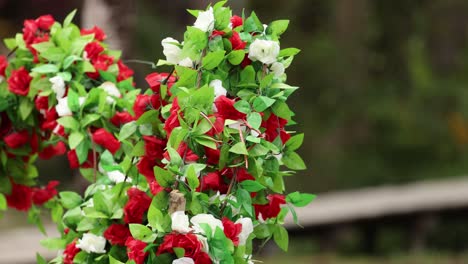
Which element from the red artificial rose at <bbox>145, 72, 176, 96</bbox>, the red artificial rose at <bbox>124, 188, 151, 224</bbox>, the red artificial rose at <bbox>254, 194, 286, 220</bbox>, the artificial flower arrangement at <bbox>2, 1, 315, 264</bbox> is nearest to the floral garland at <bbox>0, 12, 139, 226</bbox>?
the artificial flower arrangement at <bbox>2, 1, 315, 264</bbox>

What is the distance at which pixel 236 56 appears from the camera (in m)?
2.14

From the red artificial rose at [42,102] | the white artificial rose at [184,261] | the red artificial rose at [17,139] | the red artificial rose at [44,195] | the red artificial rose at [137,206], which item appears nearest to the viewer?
the white artificial rose at [184,261]

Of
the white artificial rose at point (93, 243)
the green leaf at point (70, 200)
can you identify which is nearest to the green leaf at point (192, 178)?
the white artificial rose at point (93, 243)

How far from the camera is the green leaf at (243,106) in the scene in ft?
6.78

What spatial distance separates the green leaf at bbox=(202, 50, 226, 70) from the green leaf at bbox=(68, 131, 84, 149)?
68 cm

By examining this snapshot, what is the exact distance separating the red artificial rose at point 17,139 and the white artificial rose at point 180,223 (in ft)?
3.73

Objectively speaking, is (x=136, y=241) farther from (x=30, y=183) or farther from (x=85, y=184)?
(x=85, y=184)

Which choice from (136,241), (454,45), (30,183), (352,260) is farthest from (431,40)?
(136,241)

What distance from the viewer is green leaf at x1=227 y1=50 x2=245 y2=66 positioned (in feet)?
7.01

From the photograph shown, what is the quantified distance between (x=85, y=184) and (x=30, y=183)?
4.08 feet

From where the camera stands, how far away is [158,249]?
1.99 metres

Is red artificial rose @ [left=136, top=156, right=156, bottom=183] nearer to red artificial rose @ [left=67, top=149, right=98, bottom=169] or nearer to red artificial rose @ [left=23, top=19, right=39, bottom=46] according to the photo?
red artificial rose @ [left=67, top=149, right=98, bottom=169]

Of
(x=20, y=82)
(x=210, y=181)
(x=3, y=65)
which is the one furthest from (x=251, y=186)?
(x=3, y=65)

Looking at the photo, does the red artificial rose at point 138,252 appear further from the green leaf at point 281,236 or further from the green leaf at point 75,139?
the green leaf at point 75,139
